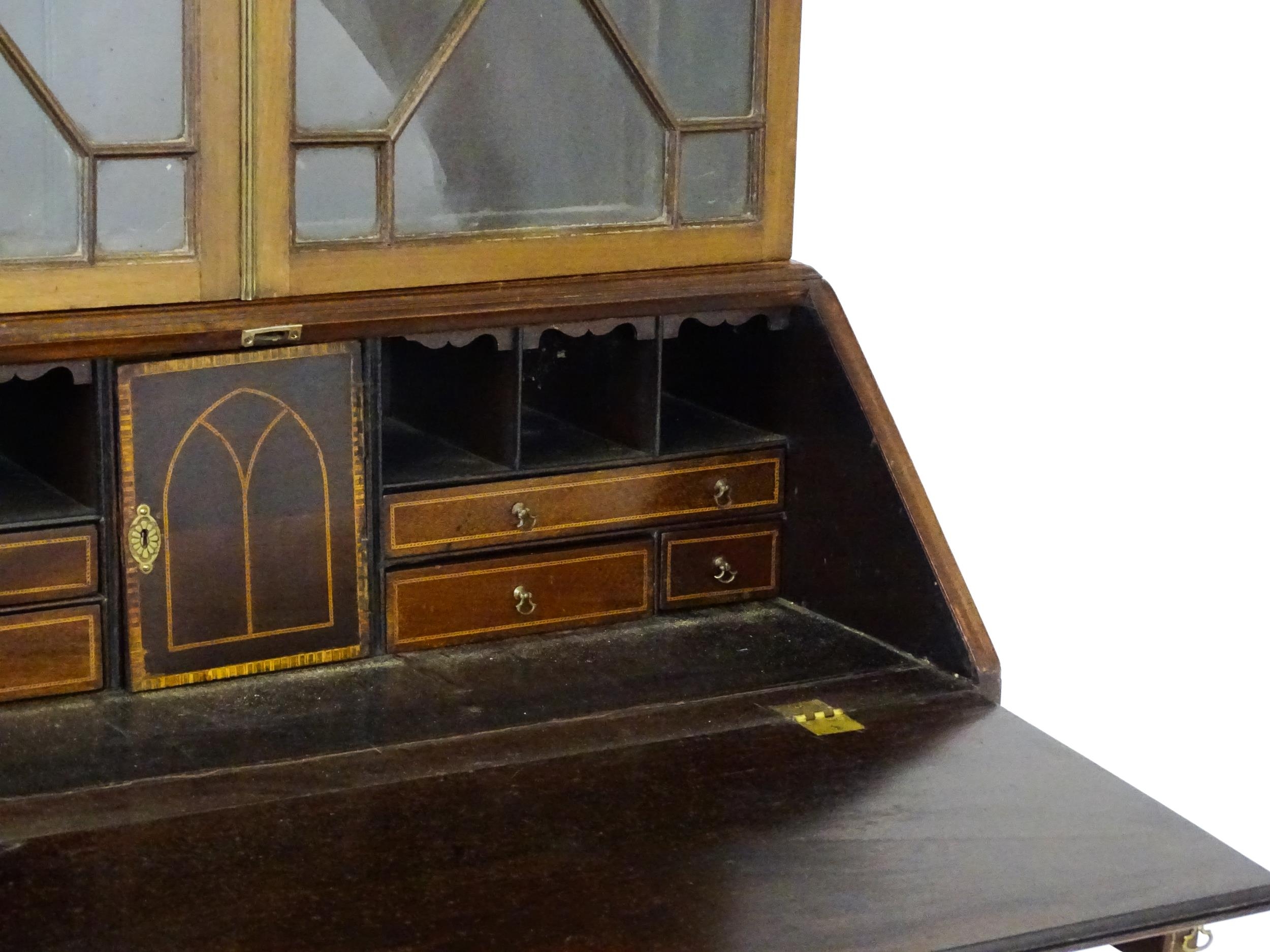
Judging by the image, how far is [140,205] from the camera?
2.07 metres

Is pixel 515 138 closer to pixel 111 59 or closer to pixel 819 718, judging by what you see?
pixel 111 59

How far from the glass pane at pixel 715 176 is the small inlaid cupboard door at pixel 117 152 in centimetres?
51

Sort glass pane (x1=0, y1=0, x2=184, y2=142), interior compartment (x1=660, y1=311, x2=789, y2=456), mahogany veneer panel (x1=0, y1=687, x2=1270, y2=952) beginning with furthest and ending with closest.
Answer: interior compartment (x1=660, y1=311, x2=789, y2=456)
glass pane (x1=0, y1=0, x2=184, y2=142)
mahogany veneer panel (x1=0, y1=687, x2=1270, y2=952)

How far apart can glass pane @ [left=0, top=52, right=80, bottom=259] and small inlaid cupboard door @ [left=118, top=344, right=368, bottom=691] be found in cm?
16

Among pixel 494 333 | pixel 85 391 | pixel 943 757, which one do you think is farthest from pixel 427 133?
pixel 943 757

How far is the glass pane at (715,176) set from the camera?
→ 7.69ft

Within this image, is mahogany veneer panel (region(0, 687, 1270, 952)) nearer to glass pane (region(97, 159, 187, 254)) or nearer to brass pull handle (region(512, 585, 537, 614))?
brass pull handle (region(512, 585, 537, 614))

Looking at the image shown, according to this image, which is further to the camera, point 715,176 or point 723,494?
point 723,494

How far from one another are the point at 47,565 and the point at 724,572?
0.81 m

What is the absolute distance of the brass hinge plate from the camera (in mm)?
2203

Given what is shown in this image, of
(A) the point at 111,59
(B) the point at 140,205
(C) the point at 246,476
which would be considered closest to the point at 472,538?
(C) the point at 246,476

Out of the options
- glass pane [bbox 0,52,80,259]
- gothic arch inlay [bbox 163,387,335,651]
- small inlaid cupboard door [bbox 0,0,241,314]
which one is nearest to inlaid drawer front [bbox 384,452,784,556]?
gothic arch inlay [bbox 163,387,335,651]

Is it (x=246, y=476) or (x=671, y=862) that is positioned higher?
(x=246, y=476)

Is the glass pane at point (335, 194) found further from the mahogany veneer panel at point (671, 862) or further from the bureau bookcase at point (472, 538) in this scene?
the mahogany veneer panel at point (671, 862)
